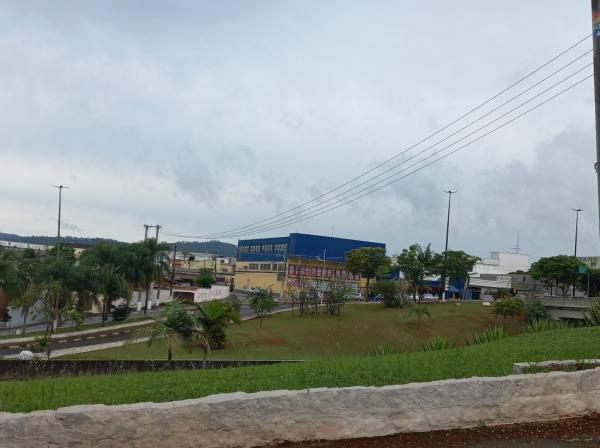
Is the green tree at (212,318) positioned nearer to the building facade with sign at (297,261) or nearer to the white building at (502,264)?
the building facade with sign at (297,261)

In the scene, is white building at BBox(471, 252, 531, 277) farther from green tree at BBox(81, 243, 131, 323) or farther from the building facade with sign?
green tree at BBox(81, 243, 131, 323)

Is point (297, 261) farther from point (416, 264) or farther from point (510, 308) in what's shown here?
point (510, 308)

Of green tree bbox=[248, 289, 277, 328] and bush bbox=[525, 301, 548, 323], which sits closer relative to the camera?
bush bbox=[525, 301, 548, 323]

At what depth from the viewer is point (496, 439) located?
600cm

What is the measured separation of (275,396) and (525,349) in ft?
19.4

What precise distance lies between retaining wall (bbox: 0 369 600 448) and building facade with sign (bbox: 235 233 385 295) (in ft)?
283

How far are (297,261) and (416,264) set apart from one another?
31.8m

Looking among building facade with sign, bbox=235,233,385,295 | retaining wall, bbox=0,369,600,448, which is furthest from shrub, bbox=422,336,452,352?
building facade with sign, bbox=235,233,385,295

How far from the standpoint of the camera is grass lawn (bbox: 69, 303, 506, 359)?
38250 millimetres

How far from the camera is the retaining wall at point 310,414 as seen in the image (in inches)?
200

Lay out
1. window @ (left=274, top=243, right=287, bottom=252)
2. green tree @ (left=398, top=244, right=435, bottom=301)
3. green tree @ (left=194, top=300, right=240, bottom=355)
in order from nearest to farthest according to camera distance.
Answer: green tree @ (left=194, top=300, right=240, bottom=355)
green tree @ (left=398, top=244, right=435, bottom=301)
window @ (left=274, top=243, right=287, bottom=252)

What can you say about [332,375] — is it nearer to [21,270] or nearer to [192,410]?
[192,410]

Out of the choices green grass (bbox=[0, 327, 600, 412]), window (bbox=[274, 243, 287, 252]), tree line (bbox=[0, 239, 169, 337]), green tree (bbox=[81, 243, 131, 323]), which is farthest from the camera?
window (bbox=[274, 243, 287, 252])

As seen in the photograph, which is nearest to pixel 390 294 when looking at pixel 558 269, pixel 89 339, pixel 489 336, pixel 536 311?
pixel 536 311
